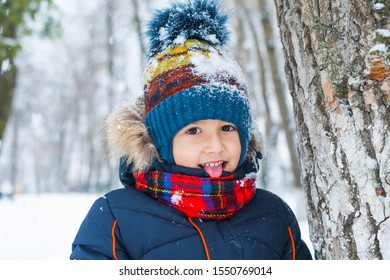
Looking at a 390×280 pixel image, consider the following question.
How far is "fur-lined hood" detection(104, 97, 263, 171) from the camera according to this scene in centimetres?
196

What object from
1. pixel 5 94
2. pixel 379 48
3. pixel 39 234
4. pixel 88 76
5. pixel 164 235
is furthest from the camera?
pixel 88 76

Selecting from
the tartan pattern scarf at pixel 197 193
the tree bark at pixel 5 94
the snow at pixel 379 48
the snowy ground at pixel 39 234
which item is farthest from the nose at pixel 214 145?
the tree bark at pixel 5 94

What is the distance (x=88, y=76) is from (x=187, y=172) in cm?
1785

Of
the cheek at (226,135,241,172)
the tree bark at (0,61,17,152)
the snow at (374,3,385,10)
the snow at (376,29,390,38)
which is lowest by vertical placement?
the cheek at (226,135,241,172)

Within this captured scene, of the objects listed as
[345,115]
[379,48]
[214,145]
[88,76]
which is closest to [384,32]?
[379,48]

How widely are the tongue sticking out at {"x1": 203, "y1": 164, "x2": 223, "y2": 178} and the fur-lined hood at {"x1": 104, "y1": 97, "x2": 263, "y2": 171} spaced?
0.78ft

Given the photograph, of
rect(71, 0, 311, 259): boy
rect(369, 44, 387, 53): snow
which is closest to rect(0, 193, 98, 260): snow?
rect(71, 0, 311, 259): boy

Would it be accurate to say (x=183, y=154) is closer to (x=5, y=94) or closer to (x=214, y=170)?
(x=214, y=170)

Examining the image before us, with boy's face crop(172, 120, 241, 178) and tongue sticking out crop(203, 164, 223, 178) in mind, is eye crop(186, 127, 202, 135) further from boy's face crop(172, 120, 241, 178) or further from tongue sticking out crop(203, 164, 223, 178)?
tongue sticking out crop(203, 164, 223, 178)

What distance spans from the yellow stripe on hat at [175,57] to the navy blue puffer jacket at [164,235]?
0.54 metres

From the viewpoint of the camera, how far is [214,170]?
1916mm

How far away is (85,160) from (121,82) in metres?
14.9

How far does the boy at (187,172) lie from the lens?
1.80 meters

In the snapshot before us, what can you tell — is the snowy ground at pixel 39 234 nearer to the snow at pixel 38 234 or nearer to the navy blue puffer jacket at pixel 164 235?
the snow at pixel 38 234
